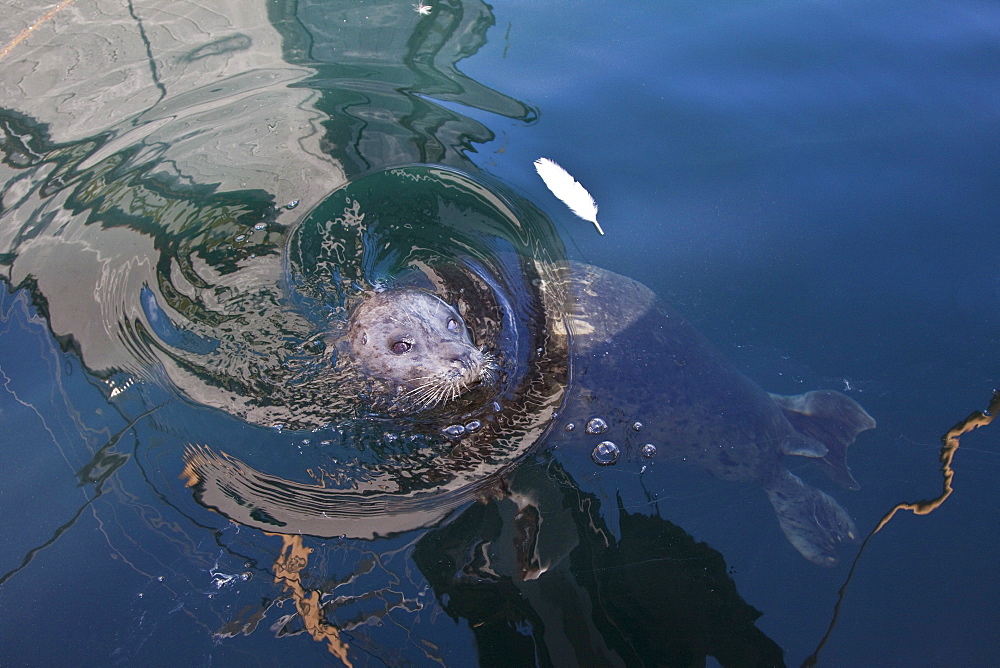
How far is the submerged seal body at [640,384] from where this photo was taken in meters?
3.28

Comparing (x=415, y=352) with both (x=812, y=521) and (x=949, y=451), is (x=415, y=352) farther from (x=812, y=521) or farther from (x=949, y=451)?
(x=949, y=451)

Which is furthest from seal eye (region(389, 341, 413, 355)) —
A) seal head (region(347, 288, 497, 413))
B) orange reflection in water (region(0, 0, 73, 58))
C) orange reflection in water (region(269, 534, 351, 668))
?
orange reflection in water (region(0, 0, 73, 58))

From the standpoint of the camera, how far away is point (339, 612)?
253 centimetres

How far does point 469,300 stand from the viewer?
389cm

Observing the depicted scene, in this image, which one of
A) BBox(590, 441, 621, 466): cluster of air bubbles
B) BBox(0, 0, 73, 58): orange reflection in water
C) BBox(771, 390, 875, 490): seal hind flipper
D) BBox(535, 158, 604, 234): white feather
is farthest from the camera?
BBox(0, 0, 73, 58): orange reflection in water

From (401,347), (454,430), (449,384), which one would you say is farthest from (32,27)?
(454,430)

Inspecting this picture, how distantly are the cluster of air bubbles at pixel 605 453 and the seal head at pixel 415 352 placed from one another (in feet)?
2.48

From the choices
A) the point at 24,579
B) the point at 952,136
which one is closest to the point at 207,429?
the point at 24,579

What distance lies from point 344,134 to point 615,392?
9.23ft

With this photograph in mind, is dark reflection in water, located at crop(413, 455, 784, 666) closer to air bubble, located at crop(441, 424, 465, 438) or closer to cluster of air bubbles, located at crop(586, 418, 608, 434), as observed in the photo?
cluster of air bubbles, located at crop(586, 418, 608, 434)

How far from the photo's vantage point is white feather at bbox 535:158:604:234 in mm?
4188

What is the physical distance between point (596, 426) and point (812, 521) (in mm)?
1096

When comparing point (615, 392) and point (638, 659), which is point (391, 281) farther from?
point (638, 659)

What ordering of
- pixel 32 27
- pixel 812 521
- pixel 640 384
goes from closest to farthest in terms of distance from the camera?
1. pixel 812 521
2. pixel 640 384
3. pixel 32 27
